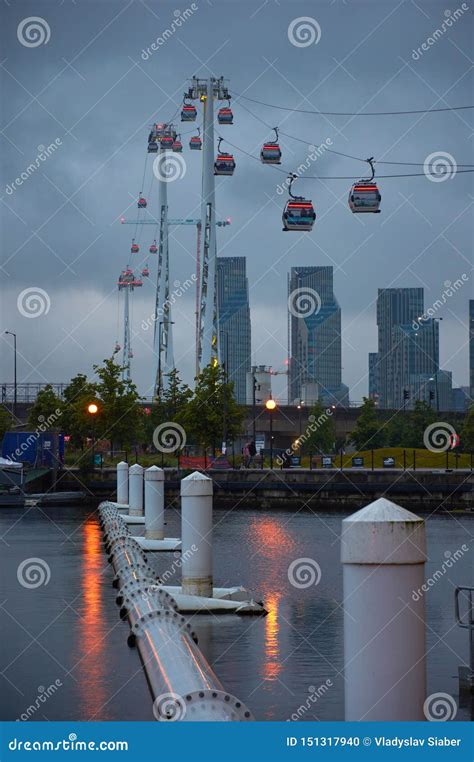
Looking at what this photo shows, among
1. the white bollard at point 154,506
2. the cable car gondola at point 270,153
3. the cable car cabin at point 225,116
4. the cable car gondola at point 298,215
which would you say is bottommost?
the white bollard at point 154,506

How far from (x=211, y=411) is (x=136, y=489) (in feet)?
131

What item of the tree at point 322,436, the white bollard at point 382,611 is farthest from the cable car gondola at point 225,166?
the tree at point 322,436

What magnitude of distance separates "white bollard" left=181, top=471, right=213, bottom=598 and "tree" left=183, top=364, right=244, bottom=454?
57750 mm

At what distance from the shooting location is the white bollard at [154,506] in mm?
28359

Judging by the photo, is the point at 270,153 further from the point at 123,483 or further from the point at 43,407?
the point at 43,407

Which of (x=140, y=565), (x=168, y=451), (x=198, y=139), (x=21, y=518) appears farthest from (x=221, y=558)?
(x=168, y=451)

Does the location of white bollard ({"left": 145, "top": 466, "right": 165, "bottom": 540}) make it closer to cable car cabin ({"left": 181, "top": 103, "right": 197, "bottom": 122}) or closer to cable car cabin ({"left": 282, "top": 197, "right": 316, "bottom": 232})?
cable car cabin ({"left": 282, "top": 197, "right": 316, "bottom": 232})

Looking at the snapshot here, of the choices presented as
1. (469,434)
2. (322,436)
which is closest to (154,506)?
(469,434)

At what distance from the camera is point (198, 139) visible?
74.9 meters

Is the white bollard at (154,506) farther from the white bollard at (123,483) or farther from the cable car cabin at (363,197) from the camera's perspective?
the white bollard at (123,483)

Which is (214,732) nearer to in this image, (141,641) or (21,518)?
(141,641)

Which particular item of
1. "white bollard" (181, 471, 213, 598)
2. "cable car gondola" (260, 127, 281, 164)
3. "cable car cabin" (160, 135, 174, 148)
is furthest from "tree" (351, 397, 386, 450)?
"white bollard" (181, 471, 213, 598)

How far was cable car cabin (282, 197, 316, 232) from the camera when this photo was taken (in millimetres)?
37562

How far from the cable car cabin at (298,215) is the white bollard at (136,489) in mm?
8368
